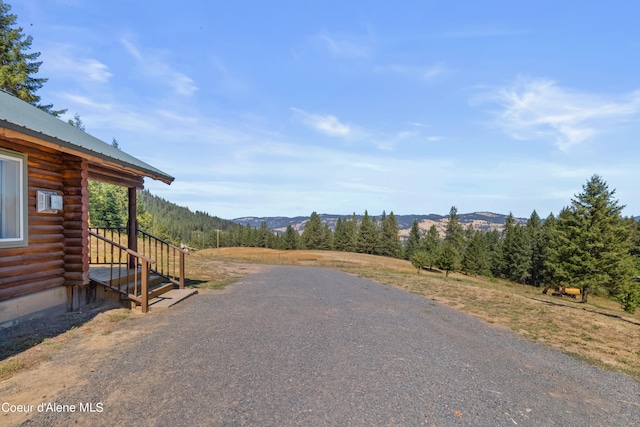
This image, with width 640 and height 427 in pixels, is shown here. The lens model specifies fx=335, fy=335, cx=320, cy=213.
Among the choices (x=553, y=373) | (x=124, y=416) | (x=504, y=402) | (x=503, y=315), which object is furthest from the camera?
(x=503, y=315)

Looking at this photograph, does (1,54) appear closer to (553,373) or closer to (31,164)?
(31,164)

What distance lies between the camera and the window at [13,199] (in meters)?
5.64

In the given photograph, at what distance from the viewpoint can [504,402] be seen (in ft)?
13.2

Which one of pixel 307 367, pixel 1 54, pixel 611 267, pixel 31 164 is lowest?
pixel 611 267

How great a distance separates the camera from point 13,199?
5.82 metres

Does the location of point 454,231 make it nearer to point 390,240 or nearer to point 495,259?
point 495,259

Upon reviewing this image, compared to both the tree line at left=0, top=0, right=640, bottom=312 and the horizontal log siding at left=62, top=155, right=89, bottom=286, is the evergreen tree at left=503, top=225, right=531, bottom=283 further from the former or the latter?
the horizontal log siding at left=62, top=155, right=89, bottom=286

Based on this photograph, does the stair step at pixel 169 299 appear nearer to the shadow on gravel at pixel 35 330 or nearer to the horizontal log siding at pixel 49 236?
the shadow on gravel at pixel 35 330

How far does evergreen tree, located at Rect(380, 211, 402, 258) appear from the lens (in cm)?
7625

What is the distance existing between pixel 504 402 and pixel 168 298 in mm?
7627

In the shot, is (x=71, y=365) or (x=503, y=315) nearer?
(x=71, y=365)

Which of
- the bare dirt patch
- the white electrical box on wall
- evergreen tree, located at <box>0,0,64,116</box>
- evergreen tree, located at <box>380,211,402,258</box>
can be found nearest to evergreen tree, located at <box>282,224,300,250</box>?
evergreen tree, located at <box>380,211,402,258</box>

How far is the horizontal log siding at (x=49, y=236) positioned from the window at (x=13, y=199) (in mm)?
155

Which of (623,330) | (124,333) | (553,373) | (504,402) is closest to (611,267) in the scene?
(623,330)
